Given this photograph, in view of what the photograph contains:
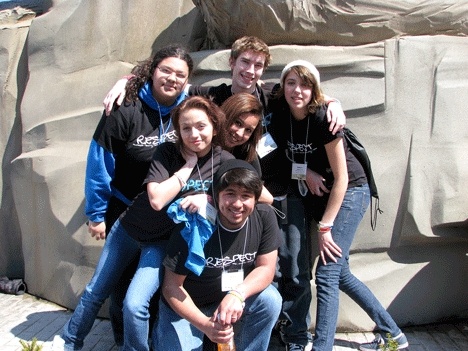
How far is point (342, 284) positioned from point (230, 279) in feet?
2.84

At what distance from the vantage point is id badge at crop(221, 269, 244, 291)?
2654mm

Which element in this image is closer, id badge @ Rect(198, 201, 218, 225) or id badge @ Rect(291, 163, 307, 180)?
id badge @ Rect(198, 201, 218, 225)

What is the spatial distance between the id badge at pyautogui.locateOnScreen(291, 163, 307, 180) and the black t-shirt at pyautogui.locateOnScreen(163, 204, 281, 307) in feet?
1.40

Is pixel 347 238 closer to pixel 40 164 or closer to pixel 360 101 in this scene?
pixel 360 101

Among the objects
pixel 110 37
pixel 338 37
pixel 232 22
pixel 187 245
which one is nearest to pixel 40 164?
pixel 110 37

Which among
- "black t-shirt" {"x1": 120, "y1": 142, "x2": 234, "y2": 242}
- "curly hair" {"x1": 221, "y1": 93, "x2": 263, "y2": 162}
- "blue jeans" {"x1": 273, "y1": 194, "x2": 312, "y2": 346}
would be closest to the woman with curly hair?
"black t-shirt" {"x1": 120, "y1": 142, "x2": 234, "y2": 242}

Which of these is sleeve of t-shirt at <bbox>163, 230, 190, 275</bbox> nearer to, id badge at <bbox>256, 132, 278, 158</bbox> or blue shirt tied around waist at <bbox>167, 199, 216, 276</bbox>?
blue shirt tied around waist at <bbox>167, 199, 216, 276</bbox>

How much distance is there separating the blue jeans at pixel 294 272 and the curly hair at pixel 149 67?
3.07ft

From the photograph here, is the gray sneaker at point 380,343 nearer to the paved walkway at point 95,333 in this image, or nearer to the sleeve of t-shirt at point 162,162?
the paved walkway at point 95,333

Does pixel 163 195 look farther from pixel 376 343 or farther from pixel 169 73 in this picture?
pixel 376 343

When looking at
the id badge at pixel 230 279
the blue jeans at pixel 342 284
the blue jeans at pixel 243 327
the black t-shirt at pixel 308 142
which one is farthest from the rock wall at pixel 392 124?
the id badge at pixel 230 279

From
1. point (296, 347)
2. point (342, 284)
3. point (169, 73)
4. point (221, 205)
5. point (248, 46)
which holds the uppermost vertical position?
point (248, 46)

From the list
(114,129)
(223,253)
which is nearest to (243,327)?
(223,253)

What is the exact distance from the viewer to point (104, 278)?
298 centimetres
